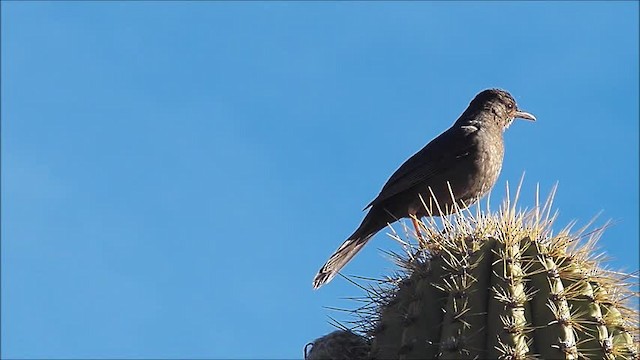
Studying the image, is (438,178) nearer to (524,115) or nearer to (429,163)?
(429,163)

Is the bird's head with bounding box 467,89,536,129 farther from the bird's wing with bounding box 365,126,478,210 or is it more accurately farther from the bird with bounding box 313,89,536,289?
the bird's wing with bounding box 365,126,478,210

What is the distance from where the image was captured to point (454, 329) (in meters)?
3.60

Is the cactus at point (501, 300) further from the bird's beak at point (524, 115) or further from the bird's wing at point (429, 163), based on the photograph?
the bird's beak at point (524, 115)

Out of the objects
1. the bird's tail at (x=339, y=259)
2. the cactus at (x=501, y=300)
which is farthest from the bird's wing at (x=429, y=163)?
the cactus at (x=501, y=300)

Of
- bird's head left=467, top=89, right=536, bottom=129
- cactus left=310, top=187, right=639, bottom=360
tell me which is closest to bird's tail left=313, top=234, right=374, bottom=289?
bird's head left=467, top=89, right=536, bottom=129

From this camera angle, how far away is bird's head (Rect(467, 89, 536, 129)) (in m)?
8.71

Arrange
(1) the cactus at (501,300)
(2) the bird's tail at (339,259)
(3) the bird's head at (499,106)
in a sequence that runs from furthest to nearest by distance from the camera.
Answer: (3) the bird's head at (499,106), (2) the bird's tail at (339,259), (1) the cactus at (501,300)

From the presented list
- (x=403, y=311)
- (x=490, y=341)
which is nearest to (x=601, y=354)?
(x=490, y=341)

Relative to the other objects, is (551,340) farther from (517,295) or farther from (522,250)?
(522,250)

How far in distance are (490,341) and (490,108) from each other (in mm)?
5364

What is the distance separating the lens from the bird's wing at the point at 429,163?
302 inches

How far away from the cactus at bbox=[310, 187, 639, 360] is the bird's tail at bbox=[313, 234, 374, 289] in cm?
247

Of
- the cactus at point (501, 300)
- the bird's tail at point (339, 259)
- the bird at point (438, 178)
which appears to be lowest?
the cactus at point (501, 300)

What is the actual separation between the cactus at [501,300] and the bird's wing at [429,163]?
336 cm
